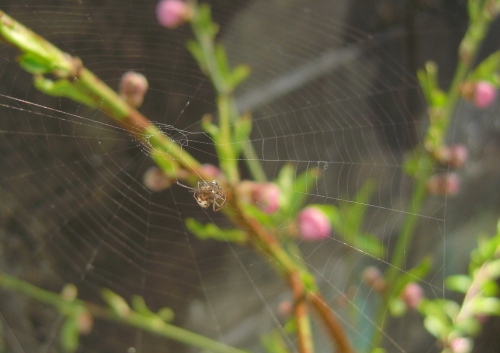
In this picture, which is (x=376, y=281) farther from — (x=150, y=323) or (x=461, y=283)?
(x=150, y=323)

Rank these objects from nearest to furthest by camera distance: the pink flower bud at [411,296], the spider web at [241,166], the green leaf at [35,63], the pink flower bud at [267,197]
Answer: the green leaf at [35,63]
the pink flower bud at [267,197]
the pink flower bud at [411,296]
the spider web at [241,166]

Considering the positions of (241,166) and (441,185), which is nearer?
(441,185)

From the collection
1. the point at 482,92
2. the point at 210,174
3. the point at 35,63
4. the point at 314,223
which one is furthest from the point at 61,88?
the point at 482,92

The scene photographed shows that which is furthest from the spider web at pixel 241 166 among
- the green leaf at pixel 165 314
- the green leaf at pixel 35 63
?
the green leaf at pixel 35 63

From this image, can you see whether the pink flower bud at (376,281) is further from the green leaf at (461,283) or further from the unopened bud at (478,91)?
the unopened bud at (478,91)

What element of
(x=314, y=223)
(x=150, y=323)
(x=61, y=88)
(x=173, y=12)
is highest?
(x=173, y=12)

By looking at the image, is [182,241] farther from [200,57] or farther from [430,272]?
[430,272]

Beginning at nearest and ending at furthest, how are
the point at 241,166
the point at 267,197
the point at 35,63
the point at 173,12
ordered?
the point at 35,63 → the point at 267,197 → the point at 173,12 → the point at 241,166
